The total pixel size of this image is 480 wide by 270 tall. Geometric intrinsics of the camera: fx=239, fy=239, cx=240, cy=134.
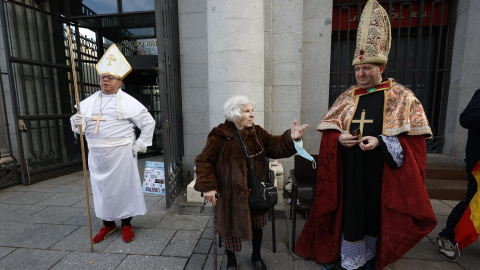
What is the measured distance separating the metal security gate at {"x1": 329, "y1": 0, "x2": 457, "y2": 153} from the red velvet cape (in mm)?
3050

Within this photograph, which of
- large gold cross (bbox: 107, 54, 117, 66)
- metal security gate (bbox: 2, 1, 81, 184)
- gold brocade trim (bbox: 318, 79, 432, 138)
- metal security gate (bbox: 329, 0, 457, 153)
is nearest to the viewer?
gold brocade trim (bbox: 318, 79, 432, 138)

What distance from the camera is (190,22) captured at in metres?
4.34

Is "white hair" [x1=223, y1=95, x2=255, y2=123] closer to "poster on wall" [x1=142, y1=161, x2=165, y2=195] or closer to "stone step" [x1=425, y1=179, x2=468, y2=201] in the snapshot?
"poster on wall" [x1=142, y1=161, x2=165, y2=195]

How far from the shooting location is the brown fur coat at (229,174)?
82.4 inches

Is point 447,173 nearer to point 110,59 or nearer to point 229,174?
point 229,174

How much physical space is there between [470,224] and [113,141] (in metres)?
3.96

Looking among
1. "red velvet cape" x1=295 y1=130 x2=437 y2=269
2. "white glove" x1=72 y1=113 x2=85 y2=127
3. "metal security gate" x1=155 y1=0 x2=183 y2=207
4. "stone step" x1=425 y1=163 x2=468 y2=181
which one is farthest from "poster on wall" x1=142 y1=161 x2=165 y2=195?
"stone step" x1=425 y1=163 x2=468 y2=181

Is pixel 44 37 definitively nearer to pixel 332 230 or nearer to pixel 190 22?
pixel 190 22

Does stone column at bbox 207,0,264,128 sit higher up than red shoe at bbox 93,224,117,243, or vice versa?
stone column at bbox 207,0,264,128

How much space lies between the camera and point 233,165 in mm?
2105

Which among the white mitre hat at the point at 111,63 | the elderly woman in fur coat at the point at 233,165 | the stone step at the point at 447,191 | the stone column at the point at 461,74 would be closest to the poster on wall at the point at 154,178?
the white mitre hat at the point at 111,63

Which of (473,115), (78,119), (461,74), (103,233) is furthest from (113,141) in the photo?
(461,74)

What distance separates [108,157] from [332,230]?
259 cm

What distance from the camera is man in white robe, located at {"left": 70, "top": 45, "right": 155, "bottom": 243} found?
9.16 feet
